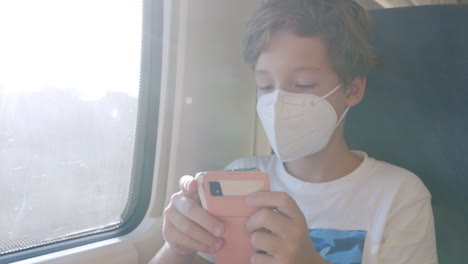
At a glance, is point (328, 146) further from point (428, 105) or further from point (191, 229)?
point (191, 229)

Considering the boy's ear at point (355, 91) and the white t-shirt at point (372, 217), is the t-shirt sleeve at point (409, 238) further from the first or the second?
the boy's ear at point (355, 91)

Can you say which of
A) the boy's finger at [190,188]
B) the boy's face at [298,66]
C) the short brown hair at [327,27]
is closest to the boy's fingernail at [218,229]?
the boy's finger at [190,188]

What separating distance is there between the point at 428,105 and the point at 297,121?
0.57 m

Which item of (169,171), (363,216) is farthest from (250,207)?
(169,171)

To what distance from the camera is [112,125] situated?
1.45 meters

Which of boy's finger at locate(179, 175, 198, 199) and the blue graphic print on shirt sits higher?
boy's finger at locate(179, 175, 198, 199)

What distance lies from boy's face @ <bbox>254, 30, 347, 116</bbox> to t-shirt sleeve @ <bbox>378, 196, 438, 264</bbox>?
1.34 feet

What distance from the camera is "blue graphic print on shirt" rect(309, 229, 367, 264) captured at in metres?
1.16

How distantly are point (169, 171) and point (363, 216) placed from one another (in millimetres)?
761

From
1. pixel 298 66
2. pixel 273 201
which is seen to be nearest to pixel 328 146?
pixel 298 66

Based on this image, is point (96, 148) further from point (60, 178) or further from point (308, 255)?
point (308, 255)

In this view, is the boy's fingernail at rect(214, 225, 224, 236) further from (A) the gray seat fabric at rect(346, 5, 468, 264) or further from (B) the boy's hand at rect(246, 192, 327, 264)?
(A) the gray seat fabric at rect(346, 5, 468, 264)

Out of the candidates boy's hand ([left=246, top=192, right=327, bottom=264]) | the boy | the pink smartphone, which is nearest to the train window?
the boy

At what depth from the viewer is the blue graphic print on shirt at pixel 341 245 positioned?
116 cm
